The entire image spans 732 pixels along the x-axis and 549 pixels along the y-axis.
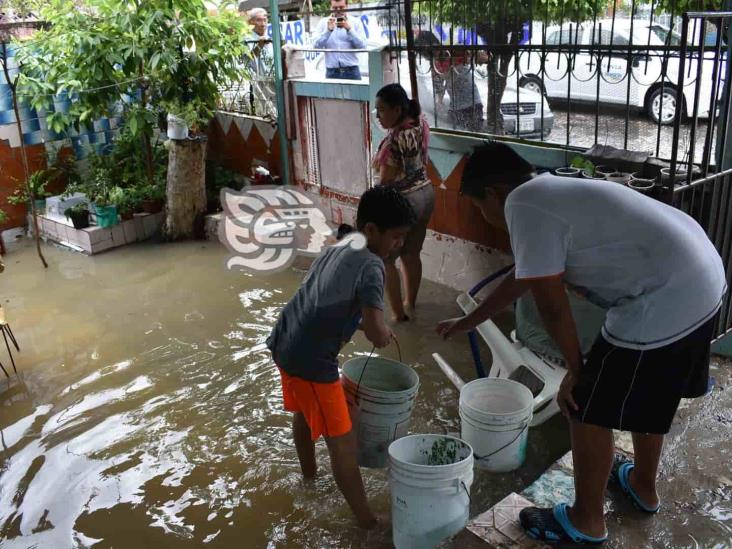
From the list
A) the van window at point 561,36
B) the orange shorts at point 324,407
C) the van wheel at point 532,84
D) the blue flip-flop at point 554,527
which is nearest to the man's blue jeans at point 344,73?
the van wheel at point 532,84

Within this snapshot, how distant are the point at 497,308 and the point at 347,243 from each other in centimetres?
68

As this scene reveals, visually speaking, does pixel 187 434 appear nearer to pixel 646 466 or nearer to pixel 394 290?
pixel 394 290

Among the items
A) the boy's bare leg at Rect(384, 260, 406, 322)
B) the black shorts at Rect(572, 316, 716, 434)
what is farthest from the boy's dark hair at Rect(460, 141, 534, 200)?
the boy's bare leg at Rect(384, 260, 406, 322)

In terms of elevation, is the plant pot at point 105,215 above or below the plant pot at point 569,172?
below

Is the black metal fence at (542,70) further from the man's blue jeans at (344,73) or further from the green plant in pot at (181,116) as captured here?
the green plant in pot at (181,116)

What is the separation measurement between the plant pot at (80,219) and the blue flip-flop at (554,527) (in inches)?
251

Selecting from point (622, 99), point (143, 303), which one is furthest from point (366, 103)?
point (143, 303)

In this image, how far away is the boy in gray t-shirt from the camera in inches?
104

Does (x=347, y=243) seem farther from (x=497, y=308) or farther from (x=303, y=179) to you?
(x=303, y=179)

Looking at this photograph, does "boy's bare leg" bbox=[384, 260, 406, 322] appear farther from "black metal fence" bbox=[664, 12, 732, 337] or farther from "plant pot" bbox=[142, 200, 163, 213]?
"plant pot" bbox=[142, 200, 163, 213]

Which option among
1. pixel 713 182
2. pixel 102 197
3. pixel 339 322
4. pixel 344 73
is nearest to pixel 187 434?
pixel 339 322

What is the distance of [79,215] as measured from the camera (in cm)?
746

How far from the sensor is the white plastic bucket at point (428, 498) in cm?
259

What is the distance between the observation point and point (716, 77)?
3166 millimetres
